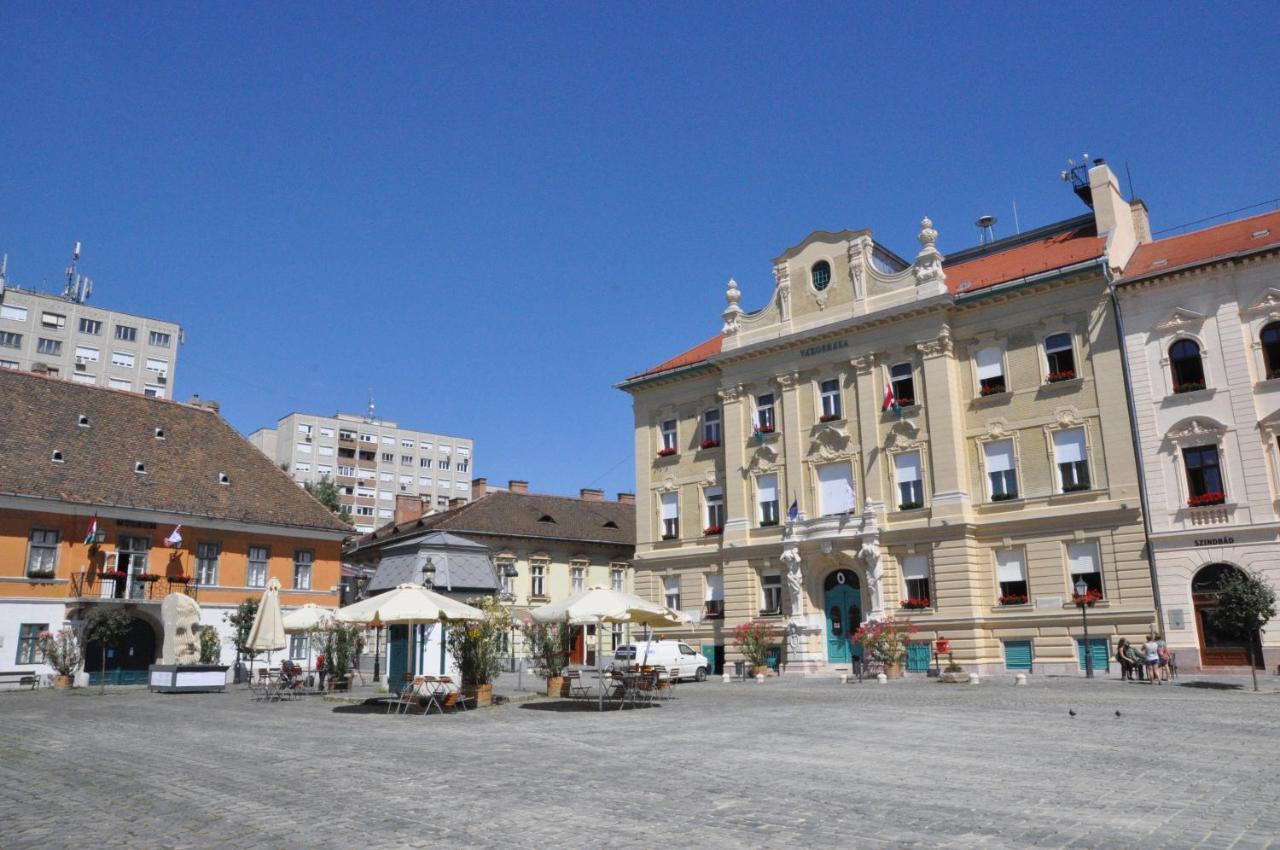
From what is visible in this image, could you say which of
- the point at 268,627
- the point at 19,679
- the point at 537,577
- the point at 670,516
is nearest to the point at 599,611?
the point at 268,627

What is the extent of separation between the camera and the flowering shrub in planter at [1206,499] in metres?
28.8

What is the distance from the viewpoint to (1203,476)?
29406 mm

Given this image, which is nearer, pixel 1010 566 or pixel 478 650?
pixel 478 650

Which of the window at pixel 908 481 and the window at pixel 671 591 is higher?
the window at pixel 908 481

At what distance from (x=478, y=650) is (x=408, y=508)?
43770 millimetres

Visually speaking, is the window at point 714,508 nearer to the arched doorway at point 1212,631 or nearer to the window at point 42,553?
the arched doorway at point 1212,631

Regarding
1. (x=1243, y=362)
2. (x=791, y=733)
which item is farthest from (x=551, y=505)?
(x=791, y=733)

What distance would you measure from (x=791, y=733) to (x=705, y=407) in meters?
27.8

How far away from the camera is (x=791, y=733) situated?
1511cm

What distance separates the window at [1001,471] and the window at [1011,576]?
1929mm

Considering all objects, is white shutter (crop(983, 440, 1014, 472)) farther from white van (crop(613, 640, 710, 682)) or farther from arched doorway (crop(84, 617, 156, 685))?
arched doorway (crop(84, 617, 156, 685))

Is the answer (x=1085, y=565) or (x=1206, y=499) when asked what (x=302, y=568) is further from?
(x=1206, y=499)

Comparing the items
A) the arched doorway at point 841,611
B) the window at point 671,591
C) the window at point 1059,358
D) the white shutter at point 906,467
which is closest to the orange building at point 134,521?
the window at point 671,591

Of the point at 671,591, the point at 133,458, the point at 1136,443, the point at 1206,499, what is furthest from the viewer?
the point at 671,591
